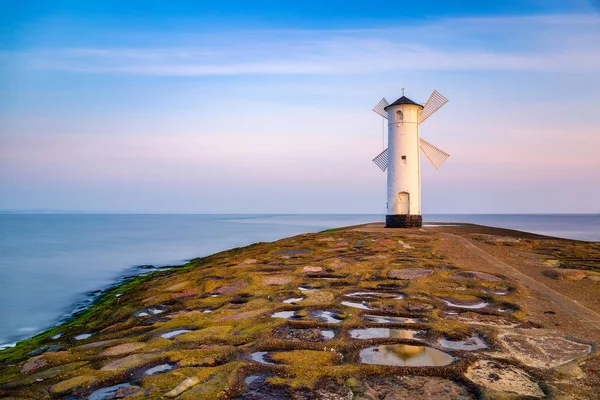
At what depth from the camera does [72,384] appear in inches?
205

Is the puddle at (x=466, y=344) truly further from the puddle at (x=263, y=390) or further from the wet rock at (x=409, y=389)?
the puddle at (x=263, y=390)

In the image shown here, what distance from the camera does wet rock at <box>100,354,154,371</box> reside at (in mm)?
5609

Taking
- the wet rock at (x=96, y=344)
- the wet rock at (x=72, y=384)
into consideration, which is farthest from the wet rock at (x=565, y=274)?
the wet rock at (x=72, y=384)

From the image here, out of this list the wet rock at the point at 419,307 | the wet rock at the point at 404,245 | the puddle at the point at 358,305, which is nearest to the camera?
the wet rock at the point at 419,307

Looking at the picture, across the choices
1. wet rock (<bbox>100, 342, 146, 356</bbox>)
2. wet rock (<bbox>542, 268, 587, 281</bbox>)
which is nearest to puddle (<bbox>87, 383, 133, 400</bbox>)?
wet rock (<bbox>100, 342, 146, 356</bbox>)

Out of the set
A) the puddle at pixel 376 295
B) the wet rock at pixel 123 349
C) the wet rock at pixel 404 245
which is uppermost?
the wet rock at pixel 404 245

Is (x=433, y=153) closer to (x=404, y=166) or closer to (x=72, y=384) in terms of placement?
(x=404, y=166)

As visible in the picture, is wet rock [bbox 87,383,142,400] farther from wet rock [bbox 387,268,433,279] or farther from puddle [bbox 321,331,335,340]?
wet rock [bbox 387,268,433,279]

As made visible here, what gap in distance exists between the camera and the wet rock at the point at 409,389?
14.9ft

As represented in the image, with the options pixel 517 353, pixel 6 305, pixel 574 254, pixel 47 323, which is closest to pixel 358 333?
pixel 517 353

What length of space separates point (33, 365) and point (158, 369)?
2292mm

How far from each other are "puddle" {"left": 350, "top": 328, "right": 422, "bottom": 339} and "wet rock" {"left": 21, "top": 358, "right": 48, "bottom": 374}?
14.1ft

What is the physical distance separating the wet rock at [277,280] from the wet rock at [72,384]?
5719 millimetres

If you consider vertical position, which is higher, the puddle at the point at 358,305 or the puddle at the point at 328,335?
the puddle at the point at 358,305
